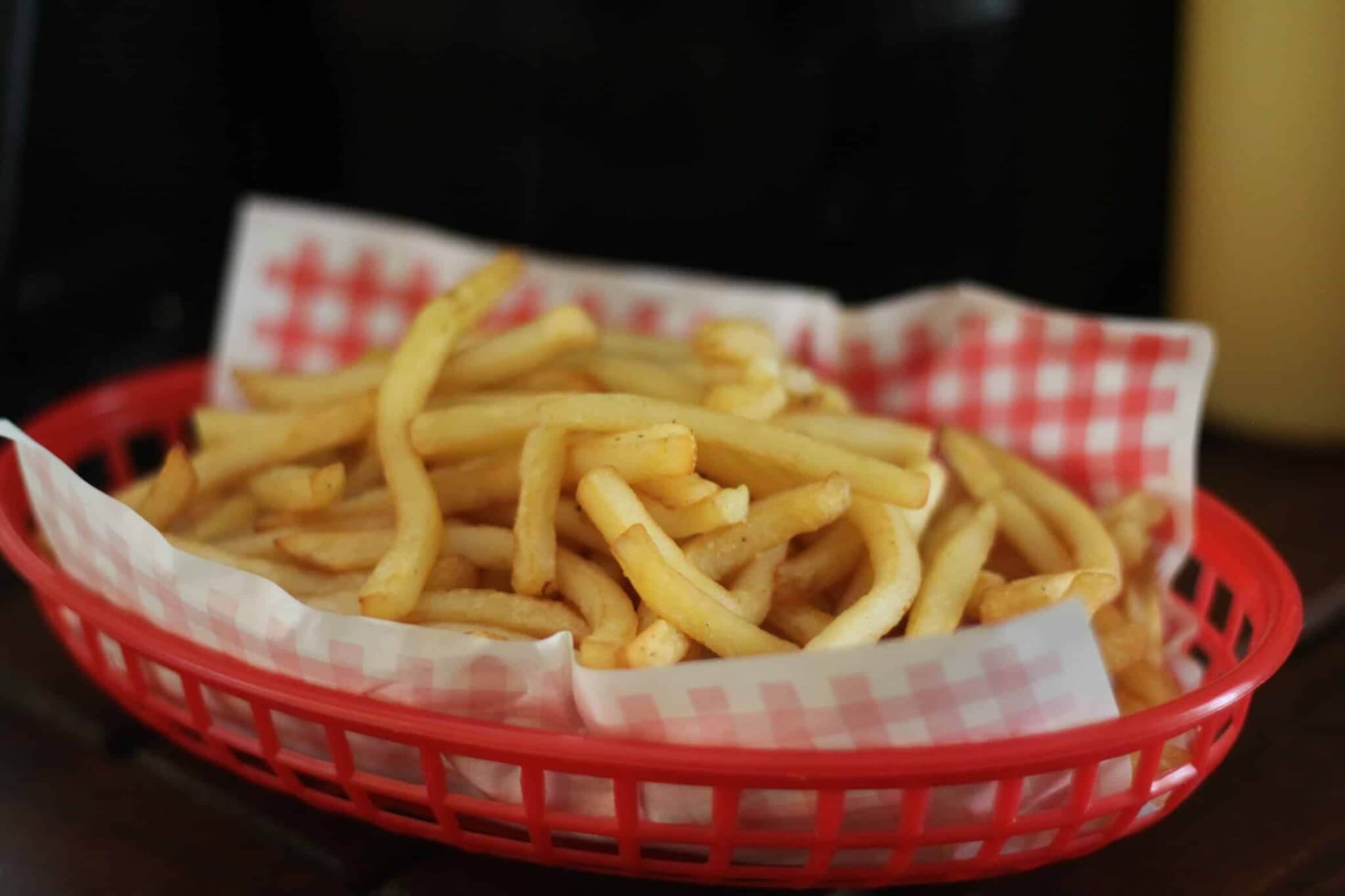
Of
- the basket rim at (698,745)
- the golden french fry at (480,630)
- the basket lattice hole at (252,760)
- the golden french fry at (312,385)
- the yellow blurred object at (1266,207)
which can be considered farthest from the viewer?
the yellow blurred object at (1266,207)

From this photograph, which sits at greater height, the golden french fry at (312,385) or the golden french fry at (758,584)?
the golden french fry at (312,385)

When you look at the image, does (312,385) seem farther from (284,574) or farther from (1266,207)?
(1266,207)

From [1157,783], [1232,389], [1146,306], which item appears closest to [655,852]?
[1157,783]

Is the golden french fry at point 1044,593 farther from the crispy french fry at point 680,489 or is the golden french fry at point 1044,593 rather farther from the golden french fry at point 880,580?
the crispy french fry at point 680,489

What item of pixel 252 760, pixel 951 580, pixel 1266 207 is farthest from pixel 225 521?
pixel 1266 207

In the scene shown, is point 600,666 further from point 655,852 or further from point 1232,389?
point 1232,389

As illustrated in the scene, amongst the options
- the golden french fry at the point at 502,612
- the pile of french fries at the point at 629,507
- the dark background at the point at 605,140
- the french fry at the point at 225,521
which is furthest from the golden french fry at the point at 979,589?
the dark background at the point at 605,140
